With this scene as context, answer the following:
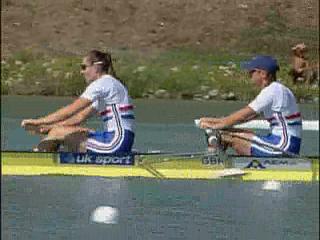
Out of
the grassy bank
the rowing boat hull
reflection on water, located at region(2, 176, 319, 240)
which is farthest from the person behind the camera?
the grassy bank

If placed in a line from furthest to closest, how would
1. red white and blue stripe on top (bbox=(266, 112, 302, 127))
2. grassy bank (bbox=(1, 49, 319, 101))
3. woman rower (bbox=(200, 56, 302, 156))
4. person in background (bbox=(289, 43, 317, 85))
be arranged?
Result: 1. grassy bank (bbox=(1, 49, 319, 101))
2. person in background (bbox=(289, 43, 317, 85))
3. red white and blue stripe on top (bbox=(266, 112, 302, 127))
4. woman rower (bbox=(200, 56, 302, 156))

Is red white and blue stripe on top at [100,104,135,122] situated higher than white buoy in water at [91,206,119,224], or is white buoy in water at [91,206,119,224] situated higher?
red white and blue stripe on top at [100,104,135,122]

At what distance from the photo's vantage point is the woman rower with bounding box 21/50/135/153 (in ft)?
17.3

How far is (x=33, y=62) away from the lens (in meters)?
14.8

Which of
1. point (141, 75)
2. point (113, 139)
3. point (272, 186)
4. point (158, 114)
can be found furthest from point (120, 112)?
point (141, 75)

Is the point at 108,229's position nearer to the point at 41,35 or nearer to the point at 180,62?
the point at 41,35

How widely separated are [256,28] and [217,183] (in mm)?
7474

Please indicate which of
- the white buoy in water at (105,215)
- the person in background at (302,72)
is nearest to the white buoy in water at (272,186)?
the white buoy in water at (105,215)

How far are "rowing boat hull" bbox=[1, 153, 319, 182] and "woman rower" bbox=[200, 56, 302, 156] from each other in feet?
0.51

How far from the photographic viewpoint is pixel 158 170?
5121 millimetres

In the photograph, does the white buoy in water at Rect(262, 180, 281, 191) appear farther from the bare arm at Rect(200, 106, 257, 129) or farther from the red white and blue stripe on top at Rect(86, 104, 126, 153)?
the red white and blue stripe on top at Rect(86, 104, 126, 153)

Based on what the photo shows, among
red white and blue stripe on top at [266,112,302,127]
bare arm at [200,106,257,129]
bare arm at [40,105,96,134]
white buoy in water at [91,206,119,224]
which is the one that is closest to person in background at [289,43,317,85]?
red white and blue stripe on top at [266,112,302,127]

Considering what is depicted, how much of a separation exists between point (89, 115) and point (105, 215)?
1404mm

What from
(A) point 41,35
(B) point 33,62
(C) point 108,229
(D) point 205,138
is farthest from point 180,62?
(C) point 108,229
